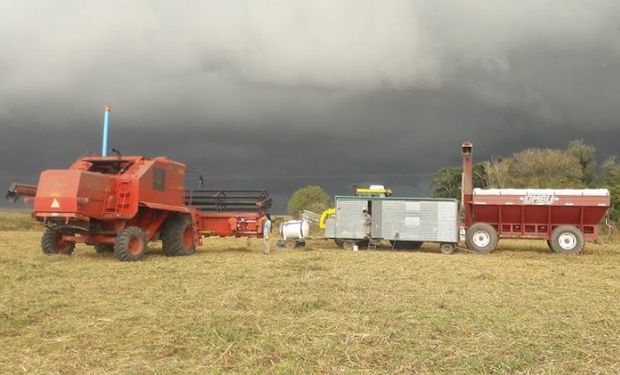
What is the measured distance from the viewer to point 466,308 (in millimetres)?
8312

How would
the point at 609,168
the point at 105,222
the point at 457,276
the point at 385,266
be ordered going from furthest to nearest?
the point at 609,168, the point at 105,222, the point at 385,266, the point at 457,276

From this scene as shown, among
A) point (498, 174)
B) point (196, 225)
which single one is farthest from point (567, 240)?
point (498, 174)

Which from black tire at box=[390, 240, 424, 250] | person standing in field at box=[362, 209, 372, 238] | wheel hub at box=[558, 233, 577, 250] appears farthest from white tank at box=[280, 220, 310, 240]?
wheel hub at box=[558, 233, 577, 250]

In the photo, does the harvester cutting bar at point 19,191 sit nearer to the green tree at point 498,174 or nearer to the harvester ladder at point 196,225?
the harvester ladder at point 196,225

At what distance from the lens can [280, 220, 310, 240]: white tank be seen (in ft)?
81.6

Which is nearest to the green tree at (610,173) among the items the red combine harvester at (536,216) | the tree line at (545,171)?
the tree line at (545,171)

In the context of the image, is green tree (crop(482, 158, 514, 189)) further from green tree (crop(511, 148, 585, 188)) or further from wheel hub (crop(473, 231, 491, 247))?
wheel hub (crop(473, 231, 491, 247))

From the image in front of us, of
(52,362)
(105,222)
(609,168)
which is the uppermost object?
(609,168)

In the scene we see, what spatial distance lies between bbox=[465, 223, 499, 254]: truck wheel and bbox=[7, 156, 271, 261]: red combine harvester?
7.92m

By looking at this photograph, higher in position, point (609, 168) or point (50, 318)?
point (609, 168)

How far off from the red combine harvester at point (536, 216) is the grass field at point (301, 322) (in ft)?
33.0

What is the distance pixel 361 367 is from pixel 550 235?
65.0 ft

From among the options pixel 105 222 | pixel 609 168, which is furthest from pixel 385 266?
pixel 609 168

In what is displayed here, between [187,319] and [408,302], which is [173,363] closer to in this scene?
[187,319]
